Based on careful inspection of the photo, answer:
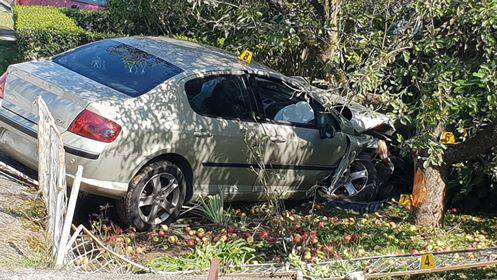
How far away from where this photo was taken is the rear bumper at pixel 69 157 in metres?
6.19

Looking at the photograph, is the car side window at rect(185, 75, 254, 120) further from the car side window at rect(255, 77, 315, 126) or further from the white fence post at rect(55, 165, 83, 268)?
the white fence post at rect(55, 165, 83, 268)

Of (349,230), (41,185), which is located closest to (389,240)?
(349,230)

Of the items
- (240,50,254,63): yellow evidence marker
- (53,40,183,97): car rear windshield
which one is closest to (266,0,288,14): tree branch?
(240,50,254,63): yellow evidence marker

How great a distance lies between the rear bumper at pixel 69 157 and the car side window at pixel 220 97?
108 centimetres

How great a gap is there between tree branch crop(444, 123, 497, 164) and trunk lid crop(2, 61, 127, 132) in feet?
9.64

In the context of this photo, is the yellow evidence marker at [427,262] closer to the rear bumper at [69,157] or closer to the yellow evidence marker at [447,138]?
the yellow evidence marker at [447,138]

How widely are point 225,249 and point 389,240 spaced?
160 cm

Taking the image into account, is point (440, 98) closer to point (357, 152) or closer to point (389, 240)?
point (389, 240)

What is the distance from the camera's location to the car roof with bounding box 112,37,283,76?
7.18 meters

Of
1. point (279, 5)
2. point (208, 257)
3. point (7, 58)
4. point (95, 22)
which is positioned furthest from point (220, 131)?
point (95, 22)

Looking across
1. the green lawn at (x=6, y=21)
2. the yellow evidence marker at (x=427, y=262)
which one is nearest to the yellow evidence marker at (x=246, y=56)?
the yellow evidence marker at (x=427, y=262)

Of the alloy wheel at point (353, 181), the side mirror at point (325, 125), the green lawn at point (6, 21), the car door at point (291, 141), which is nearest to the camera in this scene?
the car door at point (291, 141)

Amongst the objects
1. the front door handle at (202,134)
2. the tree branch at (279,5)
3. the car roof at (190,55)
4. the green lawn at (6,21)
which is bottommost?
the green lawn at (6,21)

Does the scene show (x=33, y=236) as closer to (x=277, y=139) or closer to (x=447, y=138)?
(x=277, y=139)
